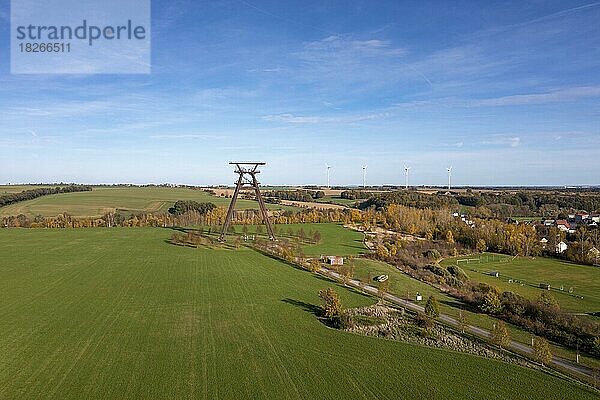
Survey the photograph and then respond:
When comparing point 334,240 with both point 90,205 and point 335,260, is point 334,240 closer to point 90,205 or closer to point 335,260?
point 335,260

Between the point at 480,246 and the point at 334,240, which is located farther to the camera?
the point at 480,246

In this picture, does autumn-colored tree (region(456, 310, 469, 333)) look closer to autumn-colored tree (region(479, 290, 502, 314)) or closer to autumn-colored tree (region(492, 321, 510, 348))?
autumn-colored tree (region(479, 290, 502, 314))

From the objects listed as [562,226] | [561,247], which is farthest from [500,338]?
[562,226]

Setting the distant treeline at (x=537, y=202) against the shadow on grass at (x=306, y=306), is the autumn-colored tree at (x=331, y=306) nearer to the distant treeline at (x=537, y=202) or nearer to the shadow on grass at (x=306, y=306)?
the shadow on grass at (x=306, y=306)

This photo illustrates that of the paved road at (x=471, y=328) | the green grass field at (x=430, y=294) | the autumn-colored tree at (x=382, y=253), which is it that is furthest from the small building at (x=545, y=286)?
the paved road at (x=471, y=328)

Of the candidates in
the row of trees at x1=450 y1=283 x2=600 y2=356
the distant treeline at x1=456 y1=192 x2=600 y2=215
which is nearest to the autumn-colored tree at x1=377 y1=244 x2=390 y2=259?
the row of trees at x1=450 y1=283 x2=600 y2=356

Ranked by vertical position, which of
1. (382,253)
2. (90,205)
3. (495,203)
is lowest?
(382,253)
